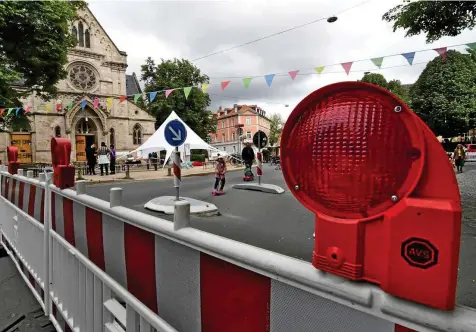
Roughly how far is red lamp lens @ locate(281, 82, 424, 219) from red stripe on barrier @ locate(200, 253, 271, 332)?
12.6 inches

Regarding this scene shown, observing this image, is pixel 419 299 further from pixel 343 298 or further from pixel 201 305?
pixel 201 305

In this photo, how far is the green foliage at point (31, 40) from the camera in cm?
1330

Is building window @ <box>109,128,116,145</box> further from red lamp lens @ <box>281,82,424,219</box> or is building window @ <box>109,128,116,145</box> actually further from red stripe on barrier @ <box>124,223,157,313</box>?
red lamp lens @ <box>281,82,424,219</box>

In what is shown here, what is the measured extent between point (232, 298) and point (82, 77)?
34.4 m

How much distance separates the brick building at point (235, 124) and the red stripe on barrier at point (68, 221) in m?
63.8

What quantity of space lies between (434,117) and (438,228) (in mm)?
41836

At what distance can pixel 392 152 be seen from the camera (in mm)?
600

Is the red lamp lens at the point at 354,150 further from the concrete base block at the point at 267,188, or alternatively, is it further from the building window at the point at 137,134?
the building window at the point at 137,134

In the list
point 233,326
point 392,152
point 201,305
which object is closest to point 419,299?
point 392,152

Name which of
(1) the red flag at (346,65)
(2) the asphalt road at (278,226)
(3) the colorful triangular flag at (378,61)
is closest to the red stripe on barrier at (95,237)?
(2) the asphalt road at (278,226)

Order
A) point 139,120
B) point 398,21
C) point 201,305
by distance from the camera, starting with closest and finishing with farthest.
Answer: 1. point 201,305
2. point 398,21
3. point 139,120

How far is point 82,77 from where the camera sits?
30.2 m

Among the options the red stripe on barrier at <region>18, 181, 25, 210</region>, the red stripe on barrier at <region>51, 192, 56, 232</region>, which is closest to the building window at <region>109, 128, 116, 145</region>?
the red stripe on barrier at <region>18, 181, 25, 210</region>

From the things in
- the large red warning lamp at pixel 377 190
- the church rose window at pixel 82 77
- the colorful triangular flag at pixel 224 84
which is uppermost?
the church rose window at pixel 82 77
